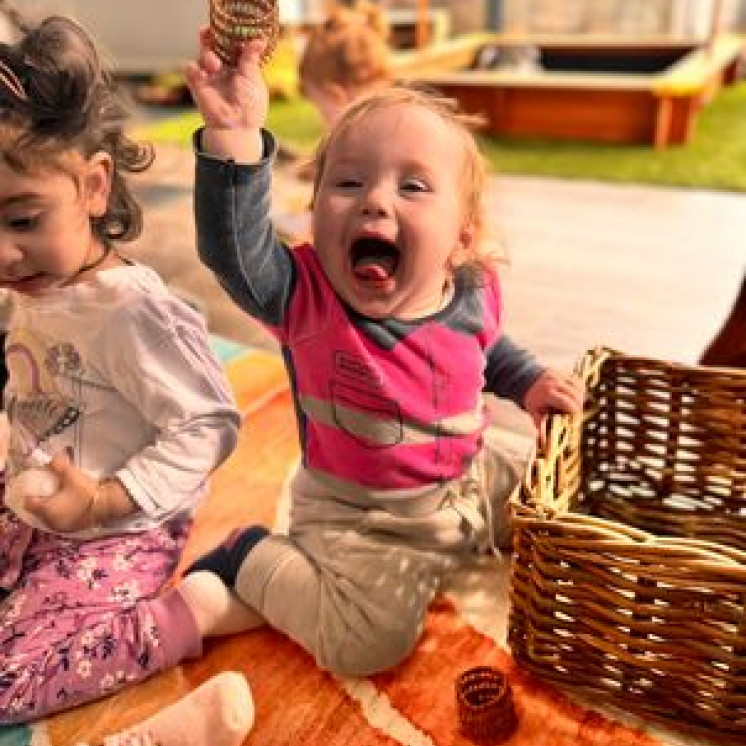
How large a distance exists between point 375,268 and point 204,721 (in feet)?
1.14

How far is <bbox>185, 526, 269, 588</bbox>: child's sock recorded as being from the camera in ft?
2.73

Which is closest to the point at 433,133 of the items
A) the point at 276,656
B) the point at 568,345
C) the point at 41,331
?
the point at 41,331

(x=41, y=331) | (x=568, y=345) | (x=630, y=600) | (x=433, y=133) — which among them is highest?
(x=433, y=133)

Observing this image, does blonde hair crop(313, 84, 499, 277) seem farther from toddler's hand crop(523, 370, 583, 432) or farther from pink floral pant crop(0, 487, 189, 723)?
pink floral pant crop(0, 487, 189, 723)

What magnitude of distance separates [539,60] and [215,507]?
232cm

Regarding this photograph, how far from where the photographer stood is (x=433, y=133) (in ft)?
2.43

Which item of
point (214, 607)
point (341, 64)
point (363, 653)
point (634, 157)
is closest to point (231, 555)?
point (214, 607)

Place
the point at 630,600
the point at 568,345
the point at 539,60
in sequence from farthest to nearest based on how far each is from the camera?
the point at 539,60 → the point at 568,345 → the point at 630,600

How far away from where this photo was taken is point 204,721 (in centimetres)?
69

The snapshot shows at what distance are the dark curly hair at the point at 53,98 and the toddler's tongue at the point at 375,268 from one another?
0.19 meters

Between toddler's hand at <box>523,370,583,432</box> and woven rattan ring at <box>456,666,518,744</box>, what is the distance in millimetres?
212

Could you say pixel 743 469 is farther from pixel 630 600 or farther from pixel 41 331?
pixel 41 331

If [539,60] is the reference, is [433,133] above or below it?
above

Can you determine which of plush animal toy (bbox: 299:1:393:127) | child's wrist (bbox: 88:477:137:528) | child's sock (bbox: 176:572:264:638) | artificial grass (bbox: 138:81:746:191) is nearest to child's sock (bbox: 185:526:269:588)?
child's sock (bbox: 176:572:264:638)
